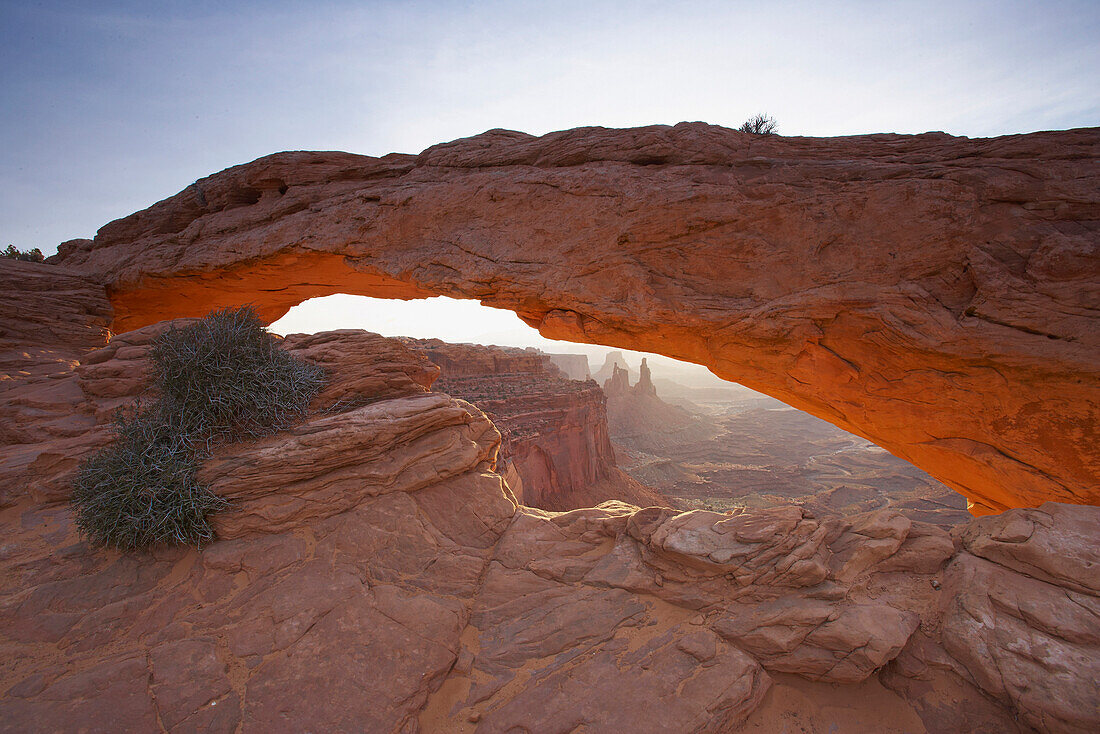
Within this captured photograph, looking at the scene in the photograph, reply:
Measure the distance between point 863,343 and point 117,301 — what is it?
17723 millimetres

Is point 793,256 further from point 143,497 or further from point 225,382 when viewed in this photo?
point 143,497

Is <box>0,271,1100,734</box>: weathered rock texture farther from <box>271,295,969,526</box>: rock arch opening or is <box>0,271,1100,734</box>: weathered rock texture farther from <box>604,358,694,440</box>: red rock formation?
<box>604,358,694,440</box>: red rock formation

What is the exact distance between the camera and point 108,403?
666 centimetres

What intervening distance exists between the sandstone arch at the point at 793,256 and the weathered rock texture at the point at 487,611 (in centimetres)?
257

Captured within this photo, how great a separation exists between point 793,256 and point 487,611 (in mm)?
7328

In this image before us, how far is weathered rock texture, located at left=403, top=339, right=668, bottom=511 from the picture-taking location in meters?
24.0

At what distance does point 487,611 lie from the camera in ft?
16.4

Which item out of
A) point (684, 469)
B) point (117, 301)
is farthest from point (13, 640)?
point (684, 469)

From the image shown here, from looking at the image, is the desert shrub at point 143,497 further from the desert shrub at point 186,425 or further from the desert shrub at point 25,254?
the desert shrub at point 25,254

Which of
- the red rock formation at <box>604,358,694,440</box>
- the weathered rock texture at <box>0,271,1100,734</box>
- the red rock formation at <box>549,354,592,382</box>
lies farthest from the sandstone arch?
the red rock formation at <box>549,354,592,382</box>

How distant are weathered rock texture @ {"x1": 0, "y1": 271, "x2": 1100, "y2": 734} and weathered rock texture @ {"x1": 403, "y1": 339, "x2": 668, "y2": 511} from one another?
1504 cm

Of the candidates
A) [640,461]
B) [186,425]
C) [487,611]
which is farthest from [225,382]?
[640,461]

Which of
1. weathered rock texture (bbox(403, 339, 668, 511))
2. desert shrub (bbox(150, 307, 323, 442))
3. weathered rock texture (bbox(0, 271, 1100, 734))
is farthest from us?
weathered rock texture (bbox(403, 339, 668, 511))

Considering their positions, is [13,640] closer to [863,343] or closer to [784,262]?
[784,262]
